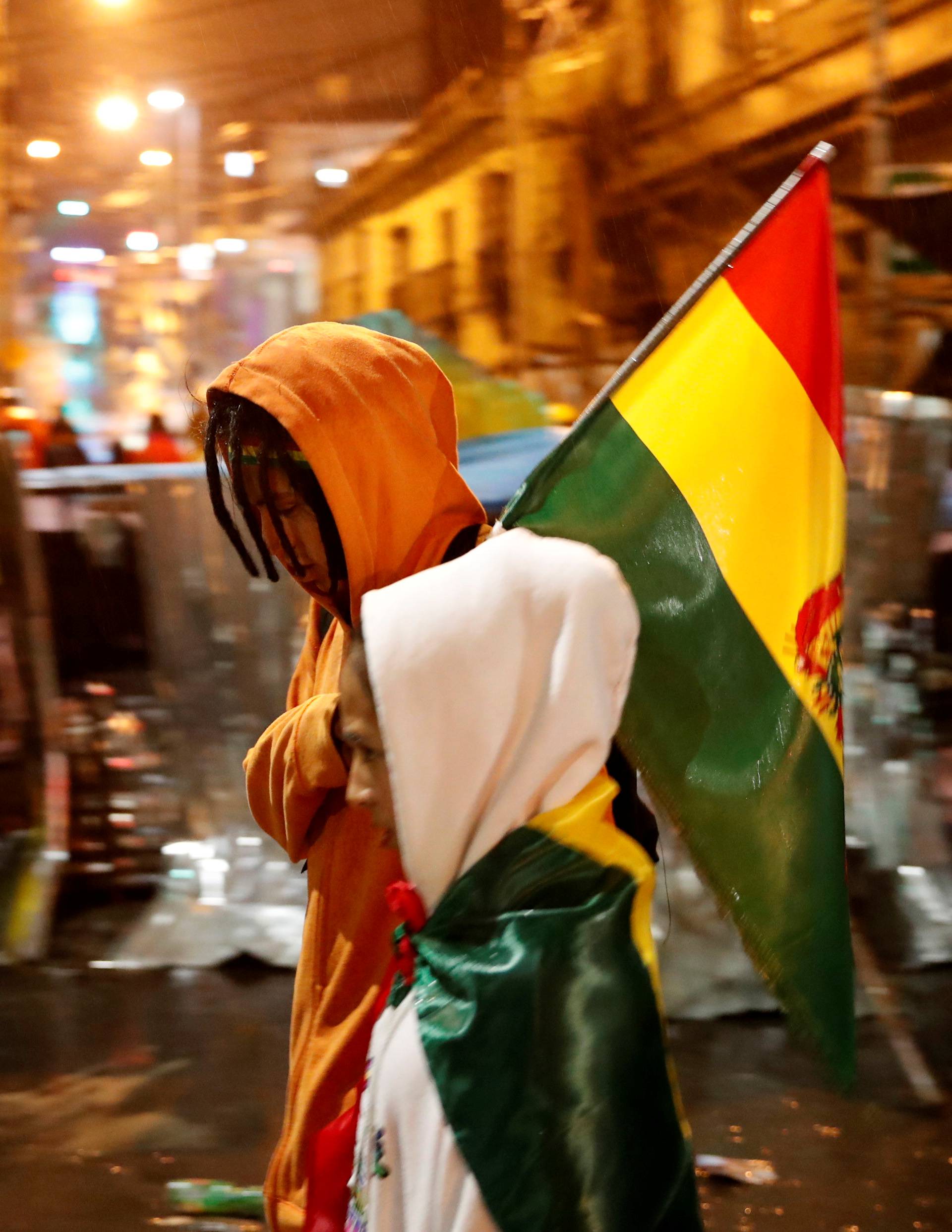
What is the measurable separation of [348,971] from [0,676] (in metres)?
3.55

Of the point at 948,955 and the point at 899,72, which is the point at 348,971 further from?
the point at 899,72

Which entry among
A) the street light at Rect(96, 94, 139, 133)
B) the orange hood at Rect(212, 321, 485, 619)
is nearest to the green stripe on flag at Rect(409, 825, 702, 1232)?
the orange hood at Rect(212, 321, 485, 619)

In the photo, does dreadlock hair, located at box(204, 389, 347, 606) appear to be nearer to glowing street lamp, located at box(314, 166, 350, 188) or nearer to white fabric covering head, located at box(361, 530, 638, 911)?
white fabric covering head, located at box(361, 530, 638, 911)

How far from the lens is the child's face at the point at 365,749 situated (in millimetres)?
1292

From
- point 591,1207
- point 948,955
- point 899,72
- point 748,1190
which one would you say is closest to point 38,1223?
point 748,1190

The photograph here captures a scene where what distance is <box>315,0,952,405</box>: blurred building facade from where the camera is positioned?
15.8ft

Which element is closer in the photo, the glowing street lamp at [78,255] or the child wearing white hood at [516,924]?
the child wearing white hood at [516,924]

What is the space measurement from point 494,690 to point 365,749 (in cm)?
17

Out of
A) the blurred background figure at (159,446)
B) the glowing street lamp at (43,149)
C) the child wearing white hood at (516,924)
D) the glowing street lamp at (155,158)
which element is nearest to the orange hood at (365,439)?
the child wearing white hood at (516,924)

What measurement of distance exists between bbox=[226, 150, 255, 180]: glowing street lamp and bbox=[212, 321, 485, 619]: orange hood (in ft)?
13.0

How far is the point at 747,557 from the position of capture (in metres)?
1.51

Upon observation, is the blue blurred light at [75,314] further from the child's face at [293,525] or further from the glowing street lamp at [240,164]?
the child's face at [293,525]

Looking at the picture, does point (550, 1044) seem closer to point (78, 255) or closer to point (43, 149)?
point (78, 255)

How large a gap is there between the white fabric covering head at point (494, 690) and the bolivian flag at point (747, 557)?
0.20m
